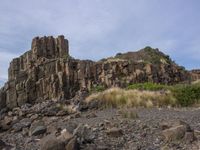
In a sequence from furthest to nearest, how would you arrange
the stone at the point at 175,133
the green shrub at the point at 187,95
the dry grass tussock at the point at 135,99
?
1. the green shrub at the point at 187,95
2. the dry grass tussock at the point at 135,99
3. the stone at the point at 175,133

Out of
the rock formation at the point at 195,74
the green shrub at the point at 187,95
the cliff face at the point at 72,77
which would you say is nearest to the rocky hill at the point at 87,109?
the cliff face at the point at 72,77

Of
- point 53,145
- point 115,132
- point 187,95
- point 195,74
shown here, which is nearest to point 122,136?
point 115,132

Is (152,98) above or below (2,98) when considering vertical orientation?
below

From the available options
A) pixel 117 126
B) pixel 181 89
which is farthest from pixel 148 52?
pixel 117 126

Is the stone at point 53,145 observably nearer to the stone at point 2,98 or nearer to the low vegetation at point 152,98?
the low vegetation at point 152,98

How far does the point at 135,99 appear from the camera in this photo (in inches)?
941

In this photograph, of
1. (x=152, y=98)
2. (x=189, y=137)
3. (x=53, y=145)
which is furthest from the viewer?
(x=152, y=98)

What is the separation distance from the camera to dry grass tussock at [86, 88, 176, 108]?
923 inches

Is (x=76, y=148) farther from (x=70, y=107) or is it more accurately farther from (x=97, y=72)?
(x=97, y=72)

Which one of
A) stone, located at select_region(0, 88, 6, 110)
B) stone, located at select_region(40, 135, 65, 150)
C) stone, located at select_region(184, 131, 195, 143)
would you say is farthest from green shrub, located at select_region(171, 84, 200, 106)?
stone, located at select_region(0, 88, 6, 110)

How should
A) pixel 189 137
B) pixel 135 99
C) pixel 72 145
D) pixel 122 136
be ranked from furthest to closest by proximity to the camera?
pixel 135 99, pixel 122 136, pixel 189 137, pixel 72 145

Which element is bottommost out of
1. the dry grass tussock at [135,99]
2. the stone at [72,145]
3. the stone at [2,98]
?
the stone at [72,145]

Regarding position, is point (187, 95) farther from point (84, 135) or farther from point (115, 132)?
point (84, 135)

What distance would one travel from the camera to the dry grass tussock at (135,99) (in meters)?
23.4
